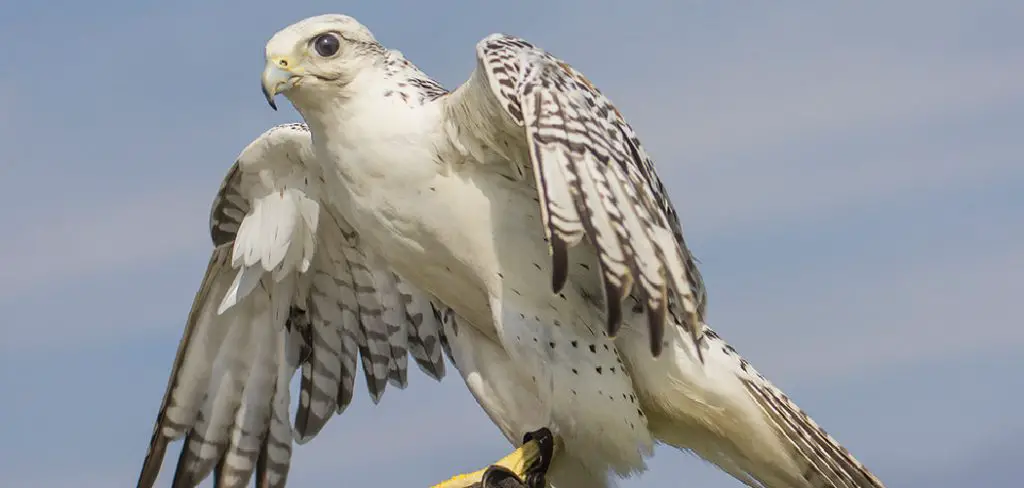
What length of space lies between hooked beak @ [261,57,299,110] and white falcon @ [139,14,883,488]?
0.01 meters

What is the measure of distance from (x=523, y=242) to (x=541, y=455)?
987 mm

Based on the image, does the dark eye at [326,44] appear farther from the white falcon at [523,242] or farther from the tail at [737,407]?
the tail at [737,407]

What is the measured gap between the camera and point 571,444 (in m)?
7.84

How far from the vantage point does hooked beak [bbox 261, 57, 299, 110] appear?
725 centimetres

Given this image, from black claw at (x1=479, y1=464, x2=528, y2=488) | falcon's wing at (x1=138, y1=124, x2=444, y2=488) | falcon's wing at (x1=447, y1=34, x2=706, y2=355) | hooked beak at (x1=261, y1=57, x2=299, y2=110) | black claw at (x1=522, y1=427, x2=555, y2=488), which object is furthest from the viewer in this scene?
falcon's wing at (x1=138, y1=124, x2=444, y2=488)

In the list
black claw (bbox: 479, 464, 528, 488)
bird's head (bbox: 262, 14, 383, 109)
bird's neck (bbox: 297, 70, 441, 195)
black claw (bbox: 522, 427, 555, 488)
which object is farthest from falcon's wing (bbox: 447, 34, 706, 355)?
black claw (bbox: 479, 464, 528, 488)

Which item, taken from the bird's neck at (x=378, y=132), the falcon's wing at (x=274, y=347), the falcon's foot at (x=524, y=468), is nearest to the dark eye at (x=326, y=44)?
the bird's neck at (x=378, y=132)

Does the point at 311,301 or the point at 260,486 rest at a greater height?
the point at 311,301

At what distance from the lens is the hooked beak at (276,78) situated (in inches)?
286

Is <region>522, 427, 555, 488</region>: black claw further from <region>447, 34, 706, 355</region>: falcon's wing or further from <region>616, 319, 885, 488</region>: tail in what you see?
<region>447, 34, 706, 355</region>: falcon's wing

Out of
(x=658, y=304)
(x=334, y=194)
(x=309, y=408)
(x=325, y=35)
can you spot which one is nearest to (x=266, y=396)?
(x=309, y=408)

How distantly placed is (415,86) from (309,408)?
2.39 metres

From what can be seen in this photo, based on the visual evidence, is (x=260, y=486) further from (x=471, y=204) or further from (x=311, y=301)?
(x=471, y=204)

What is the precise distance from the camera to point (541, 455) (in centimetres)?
789
